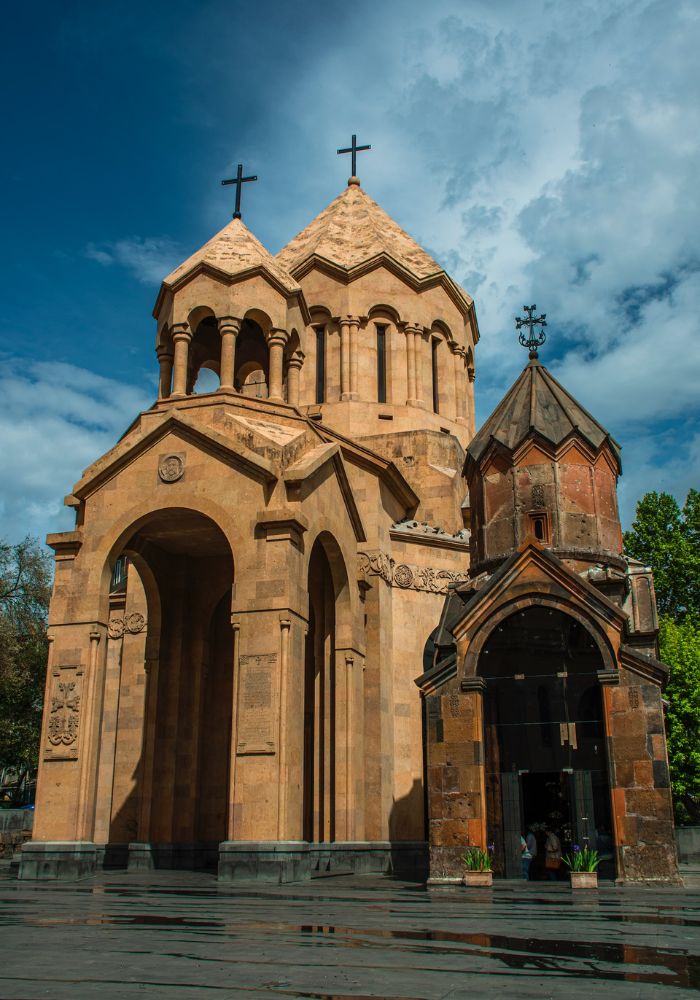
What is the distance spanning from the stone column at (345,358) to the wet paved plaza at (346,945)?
15946 mm

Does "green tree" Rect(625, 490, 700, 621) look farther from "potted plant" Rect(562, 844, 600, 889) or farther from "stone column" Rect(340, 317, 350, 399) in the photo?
"potted plant" Rect(562, 844, 600, 889)

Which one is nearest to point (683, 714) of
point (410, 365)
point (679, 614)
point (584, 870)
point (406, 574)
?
point (679, 614)

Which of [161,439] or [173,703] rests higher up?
[161,439]

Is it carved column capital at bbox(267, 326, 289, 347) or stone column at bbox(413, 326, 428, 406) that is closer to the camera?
carved column capital at bbox(267, 326, 289, 347)

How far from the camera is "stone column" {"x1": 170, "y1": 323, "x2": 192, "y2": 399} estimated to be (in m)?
20.0

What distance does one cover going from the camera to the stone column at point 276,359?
66.0 feet

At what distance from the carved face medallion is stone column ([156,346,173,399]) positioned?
150 inches

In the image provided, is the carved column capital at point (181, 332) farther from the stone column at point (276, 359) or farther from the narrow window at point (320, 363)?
the narrow window at point (320, 363)

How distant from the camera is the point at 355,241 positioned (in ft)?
96.3

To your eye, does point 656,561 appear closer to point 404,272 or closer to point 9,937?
point 404,272

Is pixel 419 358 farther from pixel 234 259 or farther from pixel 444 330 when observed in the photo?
pixel 234 259

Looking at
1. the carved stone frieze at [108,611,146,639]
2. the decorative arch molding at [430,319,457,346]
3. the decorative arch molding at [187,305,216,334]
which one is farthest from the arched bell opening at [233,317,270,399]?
the decorative arch molding at [430,319,457,346]

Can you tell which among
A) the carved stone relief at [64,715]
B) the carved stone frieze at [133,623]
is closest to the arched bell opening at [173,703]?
the carved stone frieze at [133,623]

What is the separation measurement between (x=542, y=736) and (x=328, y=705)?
4624 mm
